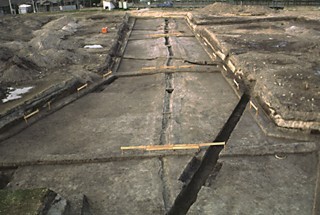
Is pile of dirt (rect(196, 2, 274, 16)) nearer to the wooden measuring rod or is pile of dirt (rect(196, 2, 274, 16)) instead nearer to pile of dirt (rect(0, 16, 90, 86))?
pile of dirt (rect(0, 16, 90, 86))

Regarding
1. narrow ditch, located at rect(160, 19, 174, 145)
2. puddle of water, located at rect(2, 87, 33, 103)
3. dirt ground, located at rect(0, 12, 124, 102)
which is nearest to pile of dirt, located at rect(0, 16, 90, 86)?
dirt ground, located at rect(0, 12, 124, 102)

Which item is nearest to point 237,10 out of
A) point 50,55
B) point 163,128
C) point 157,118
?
point 50,55

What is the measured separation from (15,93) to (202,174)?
6.81 metres

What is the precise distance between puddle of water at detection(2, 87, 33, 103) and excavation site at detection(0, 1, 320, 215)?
0.03 m

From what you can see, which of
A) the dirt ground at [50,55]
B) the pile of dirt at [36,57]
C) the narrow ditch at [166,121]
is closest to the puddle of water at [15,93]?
the dirt ground at [50,55]

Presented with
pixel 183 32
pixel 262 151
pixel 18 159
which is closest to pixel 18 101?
pixel 18 159

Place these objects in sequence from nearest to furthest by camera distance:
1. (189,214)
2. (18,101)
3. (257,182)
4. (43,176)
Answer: (189,214) → (257,182) → (43,176) → (18,101)

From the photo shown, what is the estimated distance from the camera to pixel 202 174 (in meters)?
6.97

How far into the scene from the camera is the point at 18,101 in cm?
980

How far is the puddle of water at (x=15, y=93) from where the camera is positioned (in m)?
10.1

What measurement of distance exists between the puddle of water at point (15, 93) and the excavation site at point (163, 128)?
0.03 metres

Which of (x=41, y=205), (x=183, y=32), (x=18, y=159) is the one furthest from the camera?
(x=183, y=32)

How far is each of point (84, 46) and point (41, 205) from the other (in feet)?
40.6

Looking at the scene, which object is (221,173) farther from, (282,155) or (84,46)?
(84,46)
